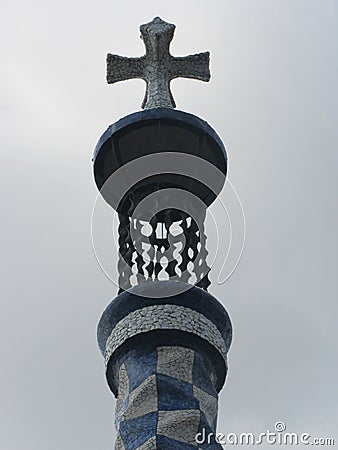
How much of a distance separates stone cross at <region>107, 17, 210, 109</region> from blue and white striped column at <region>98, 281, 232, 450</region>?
2.17 meters

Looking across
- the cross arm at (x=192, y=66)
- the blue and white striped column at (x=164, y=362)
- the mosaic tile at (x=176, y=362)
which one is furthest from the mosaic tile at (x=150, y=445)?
the cross arm at (x=192, y=66)

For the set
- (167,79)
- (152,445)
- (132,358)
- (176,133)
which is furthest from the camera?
(167,79)

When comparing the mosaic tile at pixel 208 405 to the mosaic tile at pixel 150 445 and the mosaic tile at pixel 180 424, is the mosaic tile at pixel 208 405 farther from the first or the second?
the mosaic tile at pixel 150 445

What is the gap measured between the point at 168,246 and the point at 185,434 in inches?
76.8

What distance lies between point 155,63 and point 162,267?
77.4 inches

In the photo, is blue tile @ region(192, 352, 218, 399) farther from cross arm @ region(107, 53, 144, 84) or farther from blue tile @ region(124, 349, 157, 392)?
cross arm @ region(107, 53, 144, 84)

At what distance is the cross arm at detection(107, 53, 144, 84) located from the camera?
8.73 m

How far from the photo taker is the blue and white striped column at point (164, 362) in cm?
626

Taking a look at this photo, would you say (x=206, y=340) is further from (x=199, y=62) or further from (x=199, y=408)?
(x=199, y=62)

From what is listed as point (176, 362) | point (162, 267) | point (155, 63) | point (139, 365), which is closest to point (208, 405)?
point (176, 362)

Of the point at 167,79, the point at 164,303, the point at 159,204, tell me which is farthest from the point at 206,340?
the point at 167,79

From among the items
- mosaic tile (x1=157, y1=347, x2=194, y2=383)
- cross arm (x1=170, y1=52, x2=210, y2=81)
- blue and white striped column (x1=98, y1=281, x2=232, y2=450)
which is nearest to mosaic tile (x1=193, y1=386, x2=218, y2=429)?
blue and white striped column (x1=98, y1=281, x2=232, y2=450)

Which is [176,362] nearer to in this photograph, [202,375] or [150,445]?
[202,375]

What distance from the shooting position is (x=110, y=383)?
23.5 ft
